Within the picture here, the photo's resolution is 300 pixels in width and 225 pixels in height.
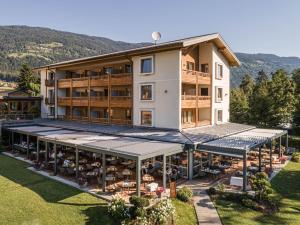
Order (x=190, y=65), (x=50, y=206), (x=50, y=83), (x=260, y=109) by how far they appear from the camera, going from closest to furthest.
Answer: (x=50, y=206) < (x=190, y=65) < (x=50, y=83) < (x=260, y=109)

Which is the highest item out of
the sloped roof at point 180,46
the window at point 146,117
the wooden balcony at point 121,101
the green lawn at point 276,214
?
the sloped roof at point 180,46

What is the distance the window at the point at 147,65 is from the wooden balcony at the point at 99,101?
7372 millimetres

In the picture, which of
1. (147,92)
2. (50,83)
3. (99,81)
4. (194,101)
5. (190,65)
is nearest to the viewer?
(194,101)

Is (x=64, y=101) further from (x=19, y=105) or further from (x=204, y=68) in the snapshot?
(x=204, y=68)

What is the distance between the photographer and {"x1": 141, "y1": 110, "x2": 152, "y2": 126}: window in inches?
1205

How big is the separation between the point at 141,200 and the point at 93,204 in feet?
12.7

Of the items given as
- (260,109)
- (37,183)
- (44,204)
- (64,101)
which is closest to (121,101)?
(64,101)

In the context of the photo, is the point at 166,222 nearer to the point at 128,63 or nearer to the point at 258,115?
the point at 128,63

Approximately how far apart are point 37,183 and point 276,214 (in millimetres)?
18040

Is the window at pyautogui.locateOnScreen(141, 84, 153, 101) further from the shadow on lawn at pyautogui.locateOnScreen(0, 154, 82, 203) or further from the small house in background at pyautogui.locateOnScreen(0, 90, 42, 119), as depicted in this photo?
the small house in background at pyautogui.locateOnScreen(0, 90, 42, 119)

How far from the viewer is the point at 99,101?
117ft

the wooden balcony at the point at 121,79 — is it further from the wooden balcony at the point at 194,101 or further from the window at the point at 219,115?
the window at the point at 219,115

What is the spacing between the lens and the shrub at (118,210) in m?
15.5

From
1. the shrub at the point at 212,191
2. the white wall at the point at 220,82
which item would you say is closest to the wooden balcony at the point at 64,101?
the white wall at the point at 220,82
